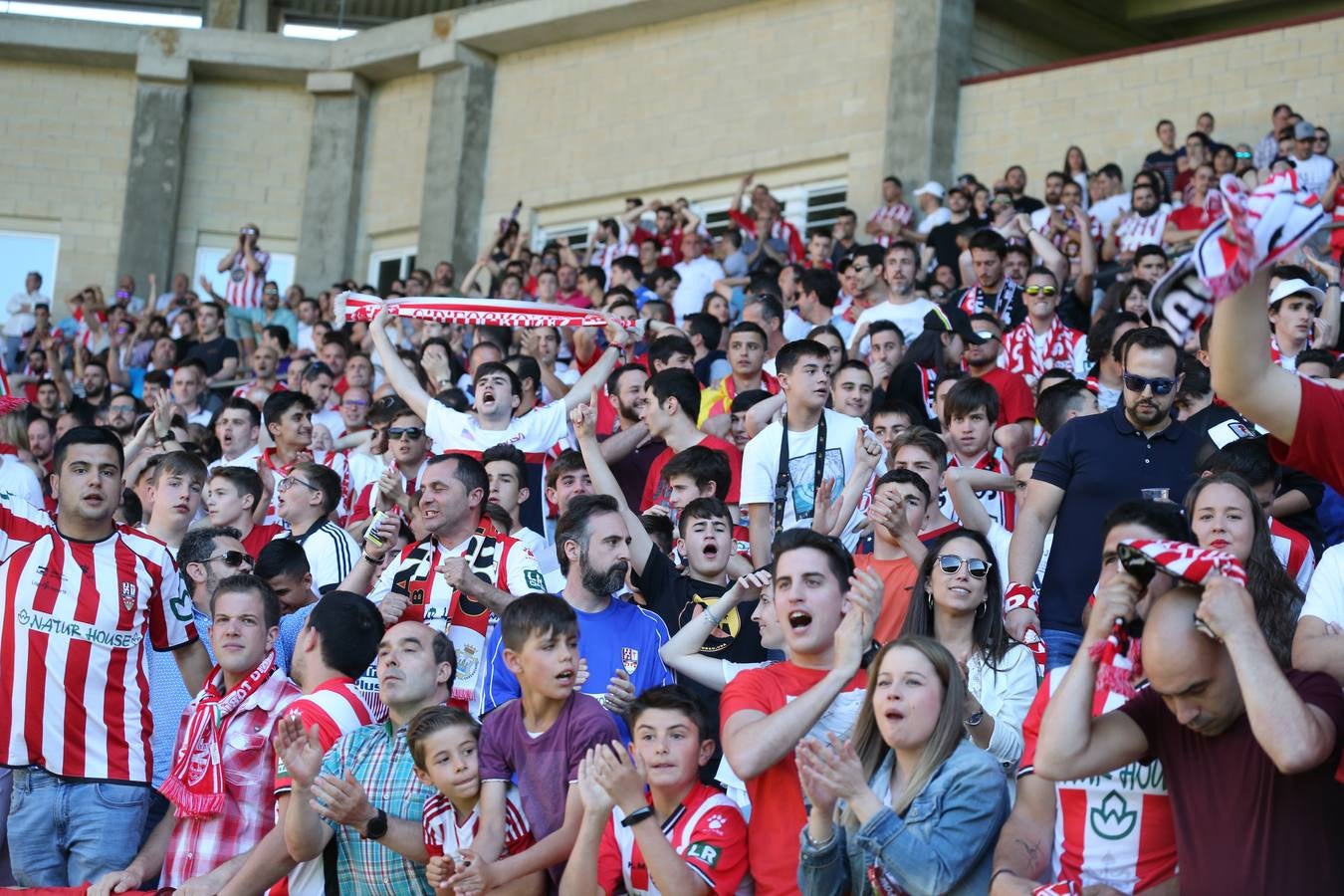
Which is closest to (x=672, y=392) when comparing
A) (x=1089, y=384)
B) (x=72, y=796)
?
(x=1089, y=384)

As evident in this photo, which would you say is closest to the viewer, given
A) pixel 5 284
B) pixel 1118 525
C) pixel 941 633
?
pixel 1118 525

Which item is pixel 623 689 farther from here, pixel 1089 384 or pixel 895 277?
pixel 895 277

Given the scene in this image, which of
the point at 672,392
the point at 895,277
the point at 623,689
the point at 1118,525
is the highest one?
the point at 895,277

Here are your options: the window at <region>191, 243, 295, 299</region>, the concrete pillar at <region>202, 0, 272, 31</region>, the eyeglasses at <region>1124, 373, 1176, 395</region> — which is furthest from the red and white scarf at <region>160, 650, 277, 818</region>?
the concrete pillar at <region>202, 0, 272, 31</region>

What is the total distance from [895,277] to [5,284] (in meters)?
18.6

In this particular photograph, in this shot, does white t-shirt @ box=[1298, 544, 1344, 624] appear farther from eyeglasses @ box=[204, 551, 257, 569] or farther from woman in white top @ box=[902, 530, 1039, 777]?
eyeglasses @ box=[204, 551, 257, 569]

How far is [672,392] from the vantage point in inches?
364

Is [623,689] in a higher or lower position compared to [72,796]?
higher

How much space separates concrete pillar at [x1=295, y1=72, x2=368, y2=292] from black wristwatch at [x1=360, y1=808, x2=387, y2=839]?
2039 centimetres

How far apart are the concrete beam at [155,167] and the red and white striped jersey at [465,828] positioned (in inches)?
844

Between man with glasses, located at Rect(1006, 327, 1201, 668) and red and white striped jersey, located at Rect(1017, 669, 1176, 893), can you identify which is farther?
man with glasses, located at Rect(1006, 327, 1201, 668)

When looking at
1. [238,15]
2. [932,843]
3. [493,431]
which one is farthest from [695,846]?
[238,15]

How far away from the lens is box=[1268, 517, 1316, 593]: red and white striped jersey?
6.24 meters

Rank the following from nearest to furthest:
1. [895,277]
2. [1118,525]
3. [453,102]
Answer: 1. [1118,525]
2. [895,277]
3. [453,102]
